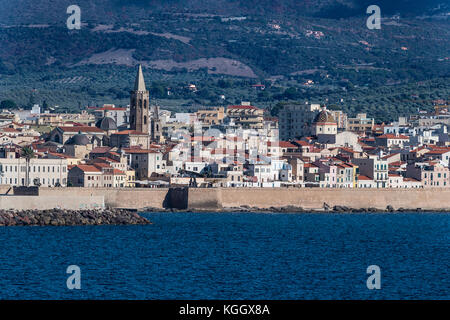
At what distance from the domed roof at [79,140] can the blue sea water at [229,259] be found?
A: 2344cm

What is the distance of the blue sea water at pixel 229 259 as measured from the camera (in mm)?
41250

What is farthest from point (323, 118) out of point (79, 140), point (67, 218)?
point (67, 218)

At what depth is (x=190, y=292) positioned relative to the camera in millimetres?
40625

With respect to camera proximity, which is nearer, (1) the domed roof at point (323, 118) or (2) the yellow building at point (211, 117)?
Result: (1) the domed roof at point (323, 118)

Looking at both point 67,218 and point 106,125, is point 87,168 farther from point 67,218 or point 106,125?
point 106,125

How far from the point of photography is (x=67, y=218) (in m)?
66.6

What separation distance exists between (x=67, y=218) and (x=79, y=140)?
3188 cm

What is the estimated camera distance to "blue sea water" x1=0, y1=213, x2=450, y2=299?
41.2 metres

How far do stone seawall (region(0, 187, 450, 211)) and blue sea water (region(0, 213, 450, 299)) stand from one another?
3.51m

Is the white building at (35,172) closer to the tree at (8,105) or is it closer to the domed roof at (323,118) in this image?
the domed roof at (323,118)

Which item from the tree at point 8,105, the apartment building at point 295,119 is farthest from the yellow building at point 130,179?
the tree at point 8,105

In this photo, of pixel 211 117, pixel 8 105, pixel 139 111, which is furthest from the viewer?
pixel 8 105

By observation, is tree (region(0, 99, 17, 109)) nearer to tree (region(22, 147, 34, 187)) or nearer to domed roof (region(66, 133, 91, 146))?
domed roof (region(66, 133, 91, 146))

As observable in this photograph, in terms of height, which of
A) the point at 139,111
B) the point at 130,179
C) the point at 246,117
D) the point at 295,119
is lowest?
the point at 130,179
